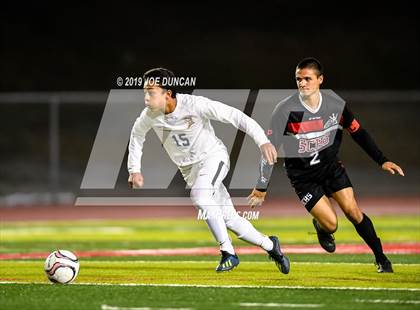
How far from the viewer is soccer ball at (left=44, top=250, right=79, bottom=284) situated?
916 centimetres

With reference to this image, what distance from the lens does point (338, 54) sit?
37906mm

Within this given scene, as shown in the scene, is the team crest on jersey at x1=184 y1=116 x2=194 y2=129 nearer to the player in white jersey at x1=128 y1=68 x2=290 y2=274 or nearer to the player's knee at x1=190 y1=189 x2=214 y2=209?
the player in white jersey at x1=128 y1=68 x2=290 y2=274

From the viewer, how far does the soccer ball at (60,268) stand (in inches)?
361

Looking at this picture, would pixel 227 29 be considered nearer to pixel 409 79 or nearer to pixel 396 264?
pixel 409 79

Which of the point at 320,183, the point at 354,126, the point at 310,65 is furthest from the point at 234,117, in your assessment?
the point at 354,126

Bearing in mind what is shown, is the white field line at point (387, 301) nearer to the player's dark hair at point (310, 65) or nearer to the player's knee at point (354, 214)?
the player's knee at point (354, 214)

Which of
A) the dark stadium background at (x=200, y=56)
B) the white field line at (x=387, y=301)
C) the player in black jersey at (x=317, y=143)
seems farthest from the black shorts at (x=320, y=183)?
the dark stadium background at (x=200, y=56)

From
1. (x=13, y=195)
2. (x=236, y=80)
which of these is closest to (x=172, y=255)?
(x=13, y=195)

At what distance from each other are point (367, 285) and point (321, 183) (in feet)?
4.68

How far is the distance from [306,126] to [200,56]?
90.5 ft

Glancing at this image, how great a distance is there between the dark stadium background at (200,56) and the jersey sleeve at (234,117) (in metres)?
17.9

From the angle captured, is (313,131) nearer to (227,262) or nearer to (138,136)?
(227,262)

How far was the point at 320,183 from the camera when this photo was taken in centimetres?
1009

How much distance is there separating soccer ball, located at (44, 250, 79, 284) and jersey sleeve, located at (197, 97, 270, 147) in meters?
1.94
